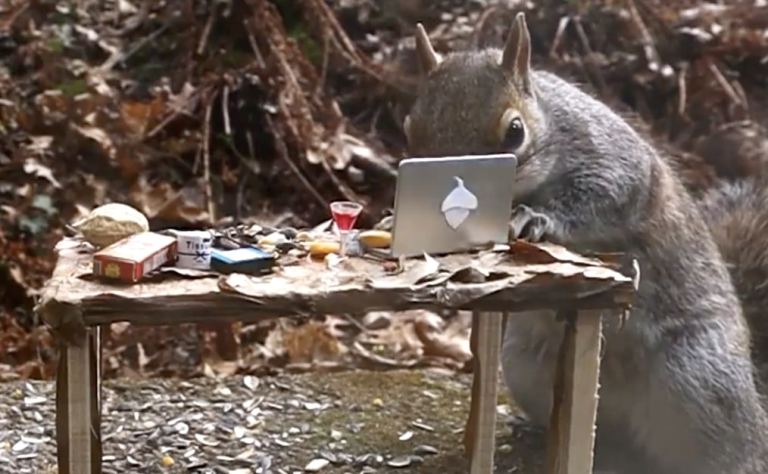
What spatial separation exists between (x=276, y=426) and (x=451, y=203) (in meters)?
0.86

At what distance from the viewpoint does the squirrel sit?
2.05m

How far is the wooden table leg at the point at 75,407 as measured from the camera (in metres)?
1.57

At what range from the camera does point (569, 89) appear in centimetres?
225

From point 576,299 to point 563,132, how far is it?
1.71 feet

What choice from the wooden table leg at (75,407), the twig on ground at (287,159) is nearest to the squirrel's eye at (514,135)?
the wooden table leg at (75,407)

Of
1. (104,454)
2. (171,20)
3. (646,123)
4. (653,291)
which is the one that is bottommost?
(104,454)

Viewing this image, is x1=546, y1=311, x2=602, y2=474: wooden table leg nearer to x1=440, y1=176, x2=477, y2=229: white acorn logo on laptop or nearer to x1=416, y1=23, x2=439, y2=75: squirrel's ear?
x1=440, y1=176, x2=477, y2=229: white acorn logo on laptop

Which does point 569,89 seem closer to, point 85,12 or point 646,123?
point 646,123

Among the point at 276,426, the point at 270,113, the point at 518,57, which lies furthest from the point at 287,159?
the point at 518,57

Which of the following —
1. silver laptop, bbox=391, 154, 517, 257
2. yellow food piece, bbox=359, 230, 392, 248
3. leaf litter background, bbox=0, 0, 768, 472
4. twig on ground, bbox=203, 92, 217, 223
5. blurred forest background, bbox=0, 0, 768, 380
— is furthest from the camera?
twig on ground, bbox=203, 92, 217, 223

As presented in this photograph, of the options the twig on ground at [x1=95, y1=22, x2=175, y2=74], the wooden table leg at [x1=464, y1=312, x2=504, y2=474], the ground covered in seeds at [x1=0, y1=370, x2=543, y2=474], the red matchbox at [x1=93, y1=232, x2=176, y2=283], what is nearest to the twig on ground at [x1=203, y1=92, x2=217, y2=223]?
the twig on ground at [x1=95, y1=22, x2=175, y2=74]

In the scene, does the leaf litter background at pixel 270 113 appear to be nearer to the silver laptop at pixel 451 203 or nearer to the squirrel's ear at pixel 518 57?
the squirrel's ear at pixel 518 57

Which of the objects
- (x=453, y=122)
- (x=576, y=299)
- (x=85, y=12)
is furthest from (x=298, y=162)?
(x=576, y=299)

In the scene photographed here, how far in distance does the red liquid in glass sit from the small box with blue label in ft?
0.49
